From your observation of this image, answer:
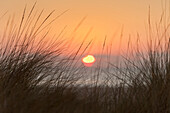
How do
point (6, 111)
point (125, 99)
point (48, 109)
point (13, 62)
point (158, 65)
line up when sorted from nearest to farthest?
point (6, 111) → point (48, 109) → point (13, 62) → point (125, 99) → point (158, 65)

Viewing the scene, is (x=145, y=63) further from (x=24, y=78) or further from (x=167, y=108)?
(x=24, y=78)

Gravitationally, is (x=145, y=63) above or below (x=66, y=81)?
above

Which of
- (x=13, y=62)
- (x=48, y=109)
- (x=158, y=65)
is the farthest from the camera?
(x=158, y=65)

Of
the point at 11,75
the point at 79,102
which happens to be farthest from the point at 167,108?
the point at 11,75

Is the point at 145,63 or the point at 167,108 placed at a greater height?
the point at 145,63


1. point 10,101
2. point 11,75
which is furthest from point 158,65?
point 10,101

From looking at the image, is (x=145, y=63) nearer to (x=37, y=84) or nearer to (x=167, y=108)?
(x=167, y=108)

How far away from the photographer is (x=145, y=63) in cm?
378

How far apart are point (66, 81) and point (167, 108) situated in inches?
37.8

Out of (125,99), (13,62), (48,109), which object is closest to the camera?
(48,109)

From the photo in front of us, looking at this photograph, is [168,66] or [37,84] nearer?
[37,84]

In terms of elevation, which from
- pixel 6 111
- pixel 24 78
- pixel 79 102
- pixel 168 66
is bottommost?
pixel 6 111

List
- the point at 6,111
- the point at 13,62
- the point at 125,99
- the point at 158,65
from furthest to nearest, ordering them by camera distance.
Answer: the point at 158,65, the point at 125,99, the point at 13,62, the point at 6,111

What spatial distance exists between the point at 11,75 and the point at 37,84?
31 cm
